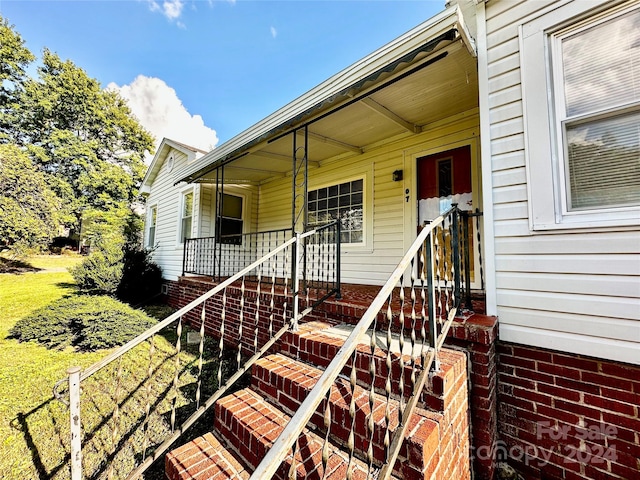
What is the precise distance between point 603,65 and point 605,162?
2.32 feet

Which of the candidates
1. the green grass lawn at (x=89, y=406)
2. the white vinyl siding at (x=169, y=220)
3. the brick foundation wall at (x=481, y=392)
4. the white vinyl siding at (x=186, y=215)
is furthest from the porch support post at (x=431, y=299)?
the white vinyl siding at (x=186, y=215)

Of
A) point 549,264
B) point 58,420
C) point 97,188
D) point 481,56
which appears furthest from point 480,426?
point 97,188

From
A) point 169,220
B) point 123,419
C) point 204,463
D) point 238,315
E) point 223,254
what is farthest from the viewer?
point 169,220

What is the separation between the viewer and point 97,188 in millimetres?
18844

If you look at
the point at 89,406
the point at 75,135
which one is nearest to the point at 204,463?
the point at 89,406

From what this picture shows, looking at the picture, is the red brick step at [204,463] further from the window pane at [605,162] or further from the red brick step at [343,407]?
the window pane at [605,162]

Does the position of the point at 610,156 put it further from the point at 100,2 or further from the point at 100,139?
the point at 100,139

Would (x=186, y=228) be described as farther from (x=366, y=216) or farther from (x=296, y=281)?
(x=296, y=281)

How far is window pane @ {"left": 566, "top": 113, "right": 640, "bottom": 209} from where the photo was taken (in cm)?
192

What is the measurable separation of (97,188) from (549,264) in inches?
940

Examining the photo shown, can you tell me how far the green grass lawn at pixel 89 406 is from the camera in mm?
2330

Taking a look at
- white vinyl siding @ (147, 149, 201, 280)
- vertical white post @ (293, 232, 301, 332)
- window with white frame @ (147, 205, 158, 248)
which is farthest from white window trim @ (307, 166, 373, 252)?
window with white frame @ (147, 205, 158, 248)

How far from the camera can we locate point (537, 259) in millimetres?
2199

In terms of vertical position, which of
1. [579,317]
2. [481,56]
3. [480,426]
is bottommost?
[480,426]
